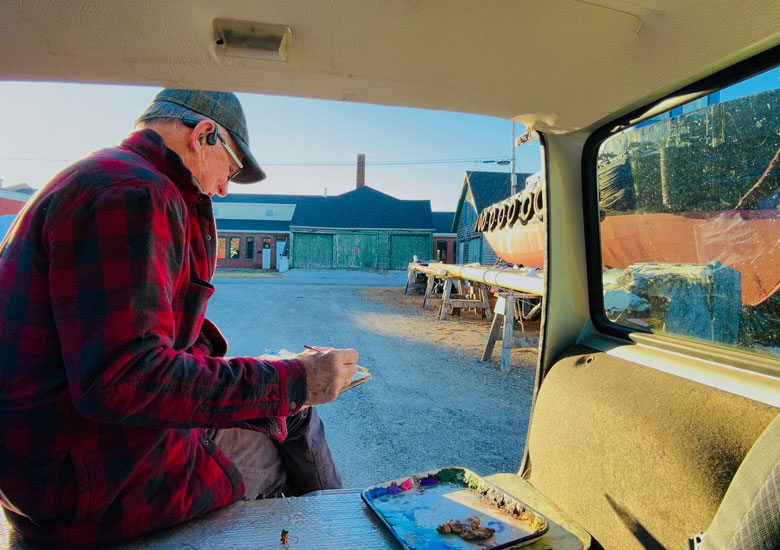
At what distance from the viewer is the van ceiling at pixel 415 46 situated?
1.33 m

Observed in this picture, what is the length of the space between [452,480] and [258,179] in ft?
5.16

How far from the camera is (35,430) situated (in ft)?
3.81

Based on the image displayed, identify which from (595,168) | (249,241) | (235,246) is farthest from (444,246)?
(595,168)

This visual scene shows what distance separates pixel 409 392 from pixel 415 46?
441 cm

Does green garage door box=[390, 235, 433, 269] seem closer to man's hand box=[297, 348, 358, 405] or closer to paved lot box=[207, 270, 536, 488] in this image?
paved lot box=[207, 270, 536, 488]

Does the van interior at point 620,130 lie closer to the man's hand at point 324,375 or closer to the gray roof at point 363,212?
the man's hand at point 324,375

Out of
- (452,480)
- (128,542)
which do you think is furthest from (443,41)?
(128,542)

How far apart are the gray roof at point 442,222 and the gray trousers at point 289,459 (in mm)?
33260

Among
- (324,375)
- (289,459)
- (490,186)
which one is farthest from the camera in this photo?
(490,186)

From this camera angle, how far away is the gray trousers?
71.4 inches

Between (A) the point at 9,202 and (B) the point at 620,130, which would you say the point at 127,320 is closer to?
(B) the point at 620,130

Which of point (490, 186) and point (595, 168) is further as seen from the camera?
point (490, 186)

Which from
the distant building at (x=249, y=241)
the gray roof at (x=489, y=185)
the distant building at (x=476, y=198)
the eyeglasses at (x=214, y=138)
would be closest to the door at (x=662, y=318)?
the eyeglasses at (x=214, y=138)

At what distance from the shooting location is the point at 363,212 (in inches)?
1377
